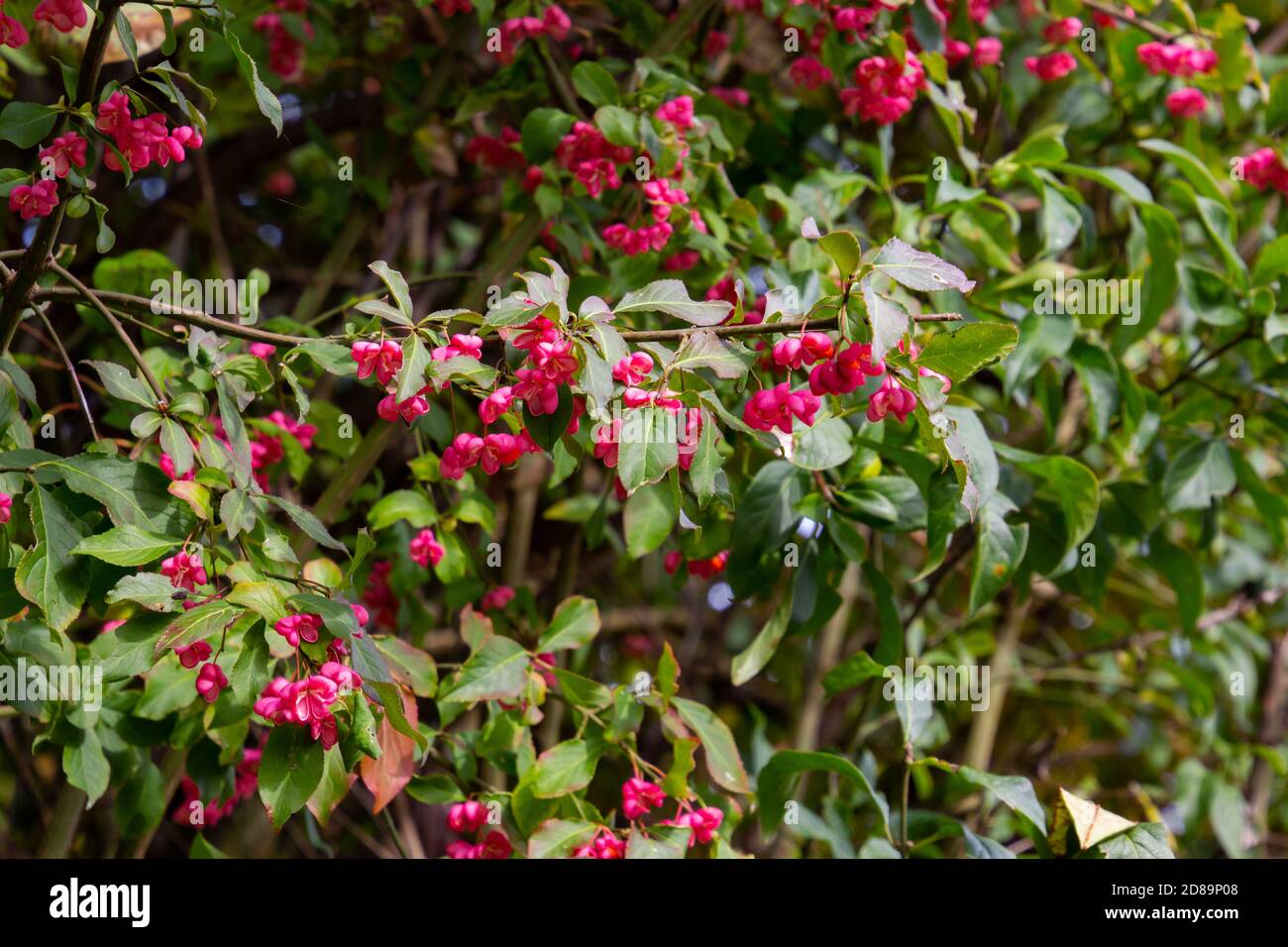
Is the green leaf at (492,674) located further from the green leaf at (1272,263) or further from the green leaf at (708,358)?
the green leaf at (1272,263)

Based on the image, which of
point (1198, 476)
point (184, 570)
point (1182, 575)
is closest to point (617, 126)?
point (184, 570)

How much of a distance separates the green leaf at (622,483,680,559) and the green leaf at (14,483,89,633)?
64cm

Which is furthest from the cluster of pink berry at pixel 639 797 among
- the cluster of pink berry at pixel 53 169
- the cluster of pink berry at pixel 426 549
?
the cluster of pink berry at pixel 53 169

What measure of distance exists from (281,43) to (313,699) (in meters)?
1.42

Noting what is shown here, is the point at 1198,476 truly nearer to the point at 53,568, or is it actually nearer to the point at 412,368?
the point at 412,368

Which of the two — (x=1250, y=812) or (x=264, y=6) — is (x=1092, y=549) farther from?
(x=264, y=6)

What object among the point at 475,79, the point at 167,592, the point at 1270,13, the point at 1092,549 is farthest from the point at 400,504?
the point at 1270,13

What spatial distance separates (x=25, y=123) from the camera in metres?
1.13

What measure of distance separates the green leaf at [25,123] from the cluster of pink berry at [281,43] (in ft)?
2.78

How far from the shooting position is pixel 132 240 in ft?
7.78

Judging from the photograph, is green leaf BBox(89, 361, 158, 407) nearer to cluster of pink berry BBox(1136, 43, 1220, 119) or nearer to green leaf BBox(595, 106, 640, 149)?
green leaf BBox(595, 106, 640, 149)

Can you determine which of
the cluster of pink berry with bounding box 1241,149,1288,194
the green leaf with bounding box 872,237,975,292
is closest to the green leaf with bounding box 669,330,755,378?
the green leaf with bounding box 872,237,975,292

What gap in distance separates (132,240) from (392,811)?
48.1 inches

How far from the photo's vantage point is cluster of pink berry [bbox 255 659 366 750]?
102 cm
